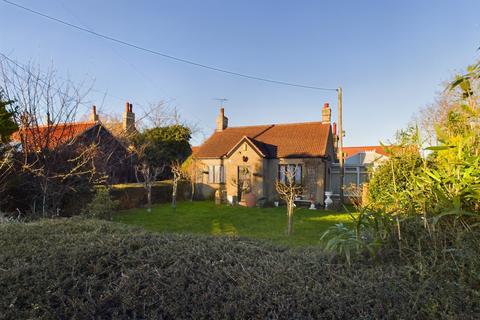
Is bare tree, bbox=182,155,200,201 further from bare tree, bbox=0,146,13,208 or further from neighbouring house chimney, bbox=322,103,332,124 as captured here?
bare tree, bbox=0,146,13,208

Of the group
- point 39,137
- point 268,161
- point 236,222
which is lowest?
point 236,222

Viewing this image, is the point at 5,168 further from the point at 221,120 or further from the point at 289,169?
the point at 221,120

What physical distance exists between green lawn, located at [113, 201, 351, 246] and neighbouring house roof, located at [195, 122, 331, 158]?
5.07 metres

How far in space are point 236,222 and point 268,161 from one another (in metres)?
7.62

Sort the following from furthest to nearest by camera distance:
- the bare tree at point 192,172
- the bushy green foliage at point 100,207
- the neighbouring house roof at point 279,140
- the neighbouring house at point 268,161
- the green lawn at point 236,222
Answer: the bare tree at point 192,172, the neighbouring house roof at point 279,140, the neighbouring house at point 268,161, the bushy green foliage at point 100,207, the green lawn at point 236,222

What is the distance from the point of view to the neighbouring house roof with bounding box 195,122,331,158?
17870 millimetres

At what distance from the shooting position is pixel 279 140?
19.5 meters

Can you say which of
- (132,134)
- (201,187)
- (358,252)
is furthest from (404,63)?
(132,134)

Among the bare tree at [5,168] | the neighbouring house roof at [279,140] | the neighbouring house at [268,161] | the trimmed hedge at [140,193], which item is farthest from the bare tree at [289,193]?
the bare tree at [5,168]

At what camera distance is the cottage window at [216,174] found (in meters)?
19.5

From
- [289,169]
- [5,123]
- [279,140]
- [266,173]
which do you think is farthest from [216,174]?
[5,123]

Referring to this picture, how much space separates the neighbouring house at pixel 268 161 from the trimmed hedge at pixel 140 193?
129 centimetres

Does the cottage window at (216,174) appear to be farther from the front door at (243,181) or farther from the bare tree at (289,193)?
the bare tree at (289,193)

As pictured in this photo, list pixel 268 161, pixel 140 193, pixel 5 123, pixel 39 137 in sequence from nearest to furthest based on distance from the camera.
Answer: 1. pixel 5 123
2. pixel 39 137
3. pixel 140 193
4. pixel 268 161
